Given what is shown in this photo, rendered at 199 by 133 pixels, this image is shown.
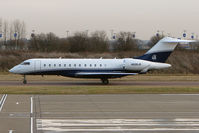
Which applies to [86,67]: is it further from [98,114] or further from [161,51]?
[98,114]

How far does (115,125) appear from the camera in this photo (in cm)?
1628

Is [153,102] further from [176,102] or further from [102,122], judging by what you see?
[102,122]

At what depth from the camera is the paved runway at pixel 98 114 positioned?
15.6 m

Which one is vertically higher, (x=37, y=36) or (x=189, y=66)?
(x=37, y=36)

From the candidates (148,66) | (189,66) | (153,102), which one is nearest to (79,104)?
(153,102)

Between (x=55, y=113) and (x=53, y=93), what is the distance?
9.79 meters

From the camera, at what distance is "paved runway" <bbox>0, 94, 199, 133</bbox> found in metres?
15.6

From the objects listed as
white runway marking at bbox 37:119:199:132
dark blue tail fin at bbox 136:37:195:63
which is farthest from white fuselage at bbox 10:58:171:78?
white runway marking at bbox 37:119:199:132

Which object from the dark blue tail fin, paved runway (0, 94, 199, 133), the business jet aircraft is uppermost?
the dark blue tail fin

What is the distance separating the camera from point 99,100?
82.2ft

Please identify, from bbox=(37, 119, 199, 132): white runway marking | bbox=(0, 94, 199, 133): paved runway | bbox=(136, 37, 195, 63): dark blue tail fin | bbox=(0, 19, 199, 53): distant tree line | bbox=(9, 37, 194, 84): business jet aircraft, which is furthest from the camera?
bbox=(0, 19, 199, 53): distant tree line

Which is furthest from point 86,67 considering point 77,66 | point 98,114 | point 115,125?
point 115,125

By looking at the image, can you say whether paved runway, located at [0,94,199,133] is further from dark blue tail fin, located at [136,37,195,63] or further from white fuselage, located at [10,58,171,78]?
dark blue tail fin, located at [136,37,195,63]

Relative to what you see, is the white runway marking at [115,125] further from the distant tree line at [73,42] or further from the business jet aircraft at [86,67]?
the distant tree line at [73,42]
